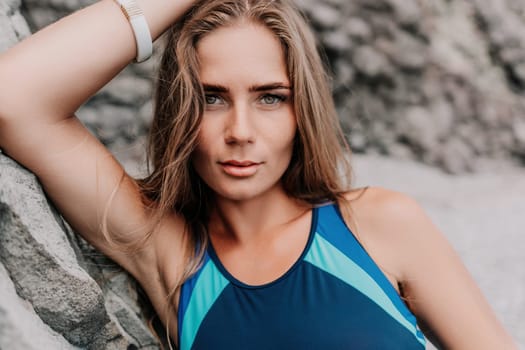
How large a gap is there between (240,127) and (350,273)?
44 centimetres

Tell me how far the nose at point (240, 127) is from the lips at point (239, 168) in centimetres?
5

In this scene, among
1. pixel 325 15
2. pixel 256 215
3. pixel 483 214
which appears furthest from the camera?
pixel 325 15

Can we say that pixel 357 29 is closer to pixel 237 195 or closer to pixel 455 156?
pixel 455 156

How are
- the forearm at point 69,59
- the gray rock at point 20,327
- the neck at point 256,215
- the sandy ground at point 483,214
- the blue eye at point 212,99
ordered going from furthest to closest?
the sandy ground at point 483,214 < the neck at point 256,215 < the blue eye at point 212,99 < the forearm at point 69,59 < the gray rock at point 20,327

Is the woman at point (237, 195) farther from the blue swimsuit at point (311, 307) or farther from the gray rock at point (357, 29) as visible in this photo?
the gray rock at point (357, 29)

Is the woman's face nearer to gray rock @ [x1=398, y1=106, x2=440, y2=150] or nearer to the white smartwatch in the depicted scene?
the white smartwatch

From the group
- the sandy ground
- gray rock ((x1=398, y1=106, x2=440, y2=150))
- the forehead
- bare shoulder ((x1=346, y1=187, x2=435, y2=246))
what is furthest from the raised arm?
gray rock ((x1=398, y1=106, x2=440, y2=150))

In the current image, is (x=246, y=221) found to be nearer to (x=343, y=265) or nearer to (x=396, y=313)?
(x=343, y=265)

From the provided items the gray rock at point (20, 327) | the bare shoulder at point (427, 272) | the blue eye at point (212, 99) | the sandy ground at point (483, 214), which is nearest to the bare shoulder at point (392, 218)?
the bare shoulder at point (427, 272)

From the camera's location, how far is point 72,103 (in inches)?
61.8

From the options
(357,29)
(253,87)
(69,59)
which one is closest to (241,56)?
(253,87)

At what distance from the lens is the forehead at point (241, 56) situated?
154 centimetres

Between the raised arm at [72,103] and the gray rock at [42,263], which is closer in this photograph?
the gray rock at [42,263]

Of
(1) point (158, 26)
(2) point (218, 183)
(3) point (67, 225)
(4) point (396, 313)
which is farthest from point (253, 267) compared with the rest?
(1) point (158, 26)
